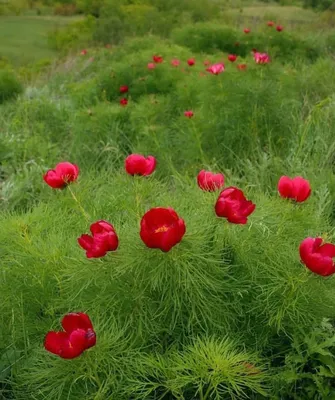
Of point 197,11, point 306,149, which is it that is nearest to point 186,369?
point 306,149

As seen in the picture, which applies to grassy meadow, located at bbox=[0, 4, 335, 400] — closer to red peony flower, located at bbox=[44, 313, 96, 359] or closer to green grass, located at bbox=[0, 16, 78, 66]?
red peony flower, located at bbox=[44, 313, 96, 359]

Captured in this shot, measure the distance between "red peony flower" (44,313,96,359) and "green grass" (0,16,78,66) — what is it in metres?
18.2

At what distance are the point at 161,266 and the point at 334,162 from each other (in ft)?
7.27

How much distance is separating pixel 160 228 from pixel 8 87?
7.53 meters

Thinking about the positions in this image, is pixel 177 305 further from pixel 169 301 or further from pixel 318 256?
pixel 318 256

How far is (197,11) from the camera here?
61.9ft

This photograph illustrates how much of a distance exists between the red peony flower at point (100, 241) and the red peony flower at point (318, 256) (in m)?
0.52

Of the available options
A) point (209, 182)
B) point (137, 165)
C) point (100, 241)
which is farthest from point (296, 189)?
point (100, 241)

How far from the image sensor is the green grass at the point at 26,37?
19891mm

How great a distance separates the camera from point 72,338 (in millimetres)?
1331

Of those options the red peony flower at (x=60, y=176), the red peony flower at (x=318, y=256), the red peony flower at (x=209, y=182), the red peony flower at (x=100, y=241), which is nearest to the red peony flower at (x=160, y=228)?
the red peony flower at (x=100, y=241)

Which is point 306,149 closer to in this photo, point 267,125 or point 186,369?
point 267,125

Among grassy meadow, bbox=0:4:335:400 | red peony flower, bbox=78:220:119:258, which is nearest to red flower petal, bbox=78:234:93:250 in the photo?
red peony flower, bbox=78:220:119:258

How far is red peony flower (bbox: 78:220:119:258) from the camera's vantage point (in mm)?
1467
